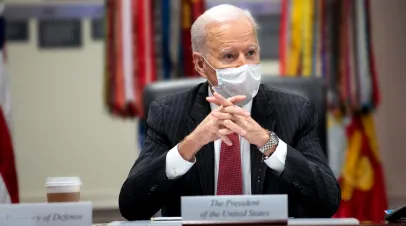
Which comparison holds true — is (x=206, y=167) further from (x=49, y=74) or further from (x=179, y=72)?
(x=49, y=74)

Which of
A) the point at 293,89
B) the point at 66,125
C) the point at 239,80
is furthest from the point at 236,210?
the point at 66,125

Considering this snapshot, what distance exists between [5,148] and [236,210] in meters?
1.85

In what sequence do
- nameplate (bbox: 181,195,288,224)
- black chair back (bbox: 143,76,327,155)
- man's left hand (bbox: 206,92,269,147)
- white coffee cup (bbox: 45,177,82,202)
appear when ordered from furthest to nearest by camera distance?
black chair back (bbox: 143,76,327,155) < man's left hand (bbox: 206,92,269,147) < white coffee cup (bbox: 45,177,82,202) < nameplate (bbox: 181,195,288,224)

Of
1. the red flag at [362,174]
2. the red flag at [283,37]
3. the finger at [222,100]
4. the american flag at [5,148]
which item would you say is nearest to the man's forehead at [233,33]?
the finger at [222,100]

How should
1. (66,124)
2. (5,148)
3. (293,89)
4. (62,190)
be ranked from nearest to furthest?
(62,190)
(293,89)
(5,148)
(66,124)

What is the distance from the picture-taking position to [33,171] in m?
4.10

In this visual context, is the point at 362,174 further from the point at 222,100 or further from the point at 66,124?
the point at 222,100

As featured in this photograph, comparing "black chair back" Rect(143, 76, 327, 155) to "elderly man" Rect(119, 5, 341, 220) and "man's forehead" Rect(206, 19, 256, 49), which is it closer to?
"elderly man" Rect(119, 5, 341, 220)

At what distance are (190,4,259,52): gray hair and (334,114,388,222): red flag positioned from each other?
1.60 meters

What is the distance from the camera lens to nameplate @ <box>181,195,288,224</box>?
173 centimetres

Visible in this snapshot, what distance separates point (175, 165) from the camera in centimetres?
233

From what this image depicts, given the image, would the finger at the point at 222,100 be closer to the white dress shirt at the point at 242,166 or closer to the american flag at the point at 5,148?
the white dress shirt at the point at 242,166

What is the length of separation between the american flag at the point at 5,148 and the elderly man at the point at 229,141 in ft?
3.10

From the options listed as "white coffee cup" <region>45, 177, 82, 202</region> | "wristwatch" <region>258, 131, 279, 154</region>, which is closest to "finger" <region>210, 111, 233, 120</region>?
"wristwatch" <region>258, 131, 279, 154</region>
